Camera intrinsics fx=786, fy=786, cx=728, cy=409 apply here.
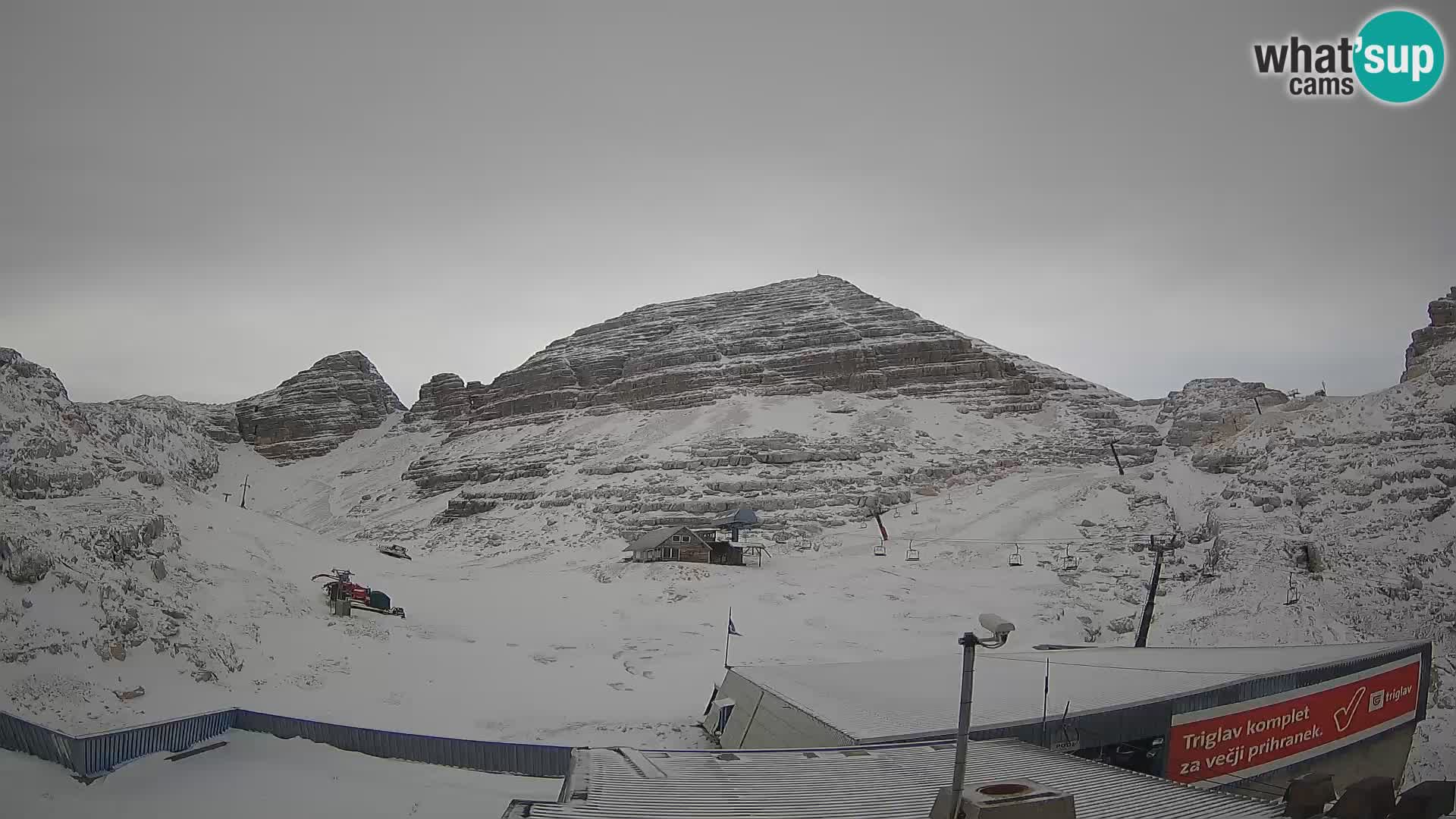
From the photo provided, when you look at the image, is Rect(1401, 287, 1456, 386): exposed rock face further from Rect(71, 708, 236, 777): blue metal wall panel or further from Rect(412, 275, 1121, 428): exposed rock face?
Rect(71, 708, 236, 777): blue metal wall panel

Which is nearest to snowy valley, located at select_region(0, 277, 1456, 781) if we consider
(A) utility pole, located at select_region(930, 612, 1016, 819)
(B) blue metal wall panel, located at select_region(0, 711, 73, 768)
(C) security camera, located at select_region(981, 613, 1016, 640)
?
(B) blue metal wall panel, located at select_region(0, 711, 73, 768)

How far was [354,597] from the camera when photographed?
20703mm

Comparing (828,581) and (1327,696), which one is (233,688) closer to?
(1327,696)

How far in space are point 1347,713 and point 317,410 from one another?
10533 centimetres

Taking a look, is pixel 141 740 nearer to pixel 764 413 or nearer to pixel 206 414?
pixel 764 413

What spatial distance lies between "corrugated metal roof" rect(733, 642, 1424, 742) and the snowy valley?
9.29ft

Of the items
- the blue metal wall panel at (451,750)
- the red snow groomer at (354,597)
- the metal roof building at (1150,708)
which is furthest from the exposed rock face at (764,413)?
the blue metal wall panel at (451,750)

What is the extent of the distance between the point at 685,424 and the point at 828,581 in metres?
34.8

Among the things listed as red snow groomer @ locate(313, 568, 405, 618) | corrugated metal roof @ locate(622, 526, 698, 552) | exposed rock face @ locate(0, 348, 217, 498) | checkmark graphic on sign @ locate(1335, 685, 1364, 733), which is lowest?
checkmark graphic on sign @ locate(1335, 685, 1364, 733)

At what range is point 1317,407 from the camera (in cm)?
3497

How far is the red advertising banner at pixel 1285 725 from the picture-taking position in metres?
11.7

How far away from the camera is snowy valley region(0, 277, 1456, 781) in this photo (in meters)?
14.5

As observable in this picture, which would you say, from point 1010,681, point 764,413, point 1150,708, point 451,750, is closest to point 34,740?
point 451,750

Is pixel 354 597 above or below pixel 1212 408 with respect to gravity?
below
